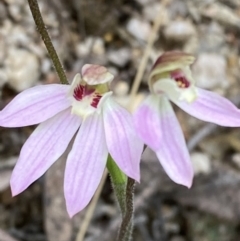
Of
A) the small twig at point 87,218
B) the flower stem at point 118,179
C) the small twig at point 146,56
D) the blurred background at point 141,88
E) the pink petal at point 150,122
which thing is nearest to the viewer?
the pink petal at point 150,122

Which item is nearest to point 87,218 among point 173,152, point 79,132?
point 79,132

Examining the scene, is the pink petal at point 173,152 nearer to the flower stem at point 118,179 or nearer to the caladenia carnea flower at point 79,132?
the caladenia carnea flower at point 79,132

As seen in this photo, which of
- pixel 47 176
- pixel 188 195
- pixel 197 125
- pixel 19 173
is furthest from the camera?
pixel 197 125

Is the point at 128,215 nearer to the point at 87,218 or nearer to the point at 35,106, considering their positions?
the point at 35,106

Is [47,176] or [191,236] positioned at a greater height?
[47,176]

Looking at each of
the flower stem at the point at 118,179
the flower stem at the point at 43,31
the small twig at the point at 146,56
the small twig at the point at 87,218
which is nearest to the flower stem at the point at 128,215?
the flower stem at the point at 118,179

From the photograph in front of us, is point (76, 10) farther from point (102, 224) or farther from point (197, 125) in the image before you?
point (102, 224)

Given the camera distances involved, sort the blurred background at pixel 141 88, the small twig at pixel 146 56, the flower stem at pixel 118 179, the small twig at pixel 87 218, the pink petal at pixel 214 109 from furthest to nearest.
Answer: the small twig at pixel 146 56 → the blurred background at pixel 141 88 → the small twig at pixel 87 218 → the flower stem at pixel 118 179 → the pink petal at pixel 214 109

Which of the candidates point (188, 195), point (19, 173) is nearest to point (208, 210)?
point (188, 195)
